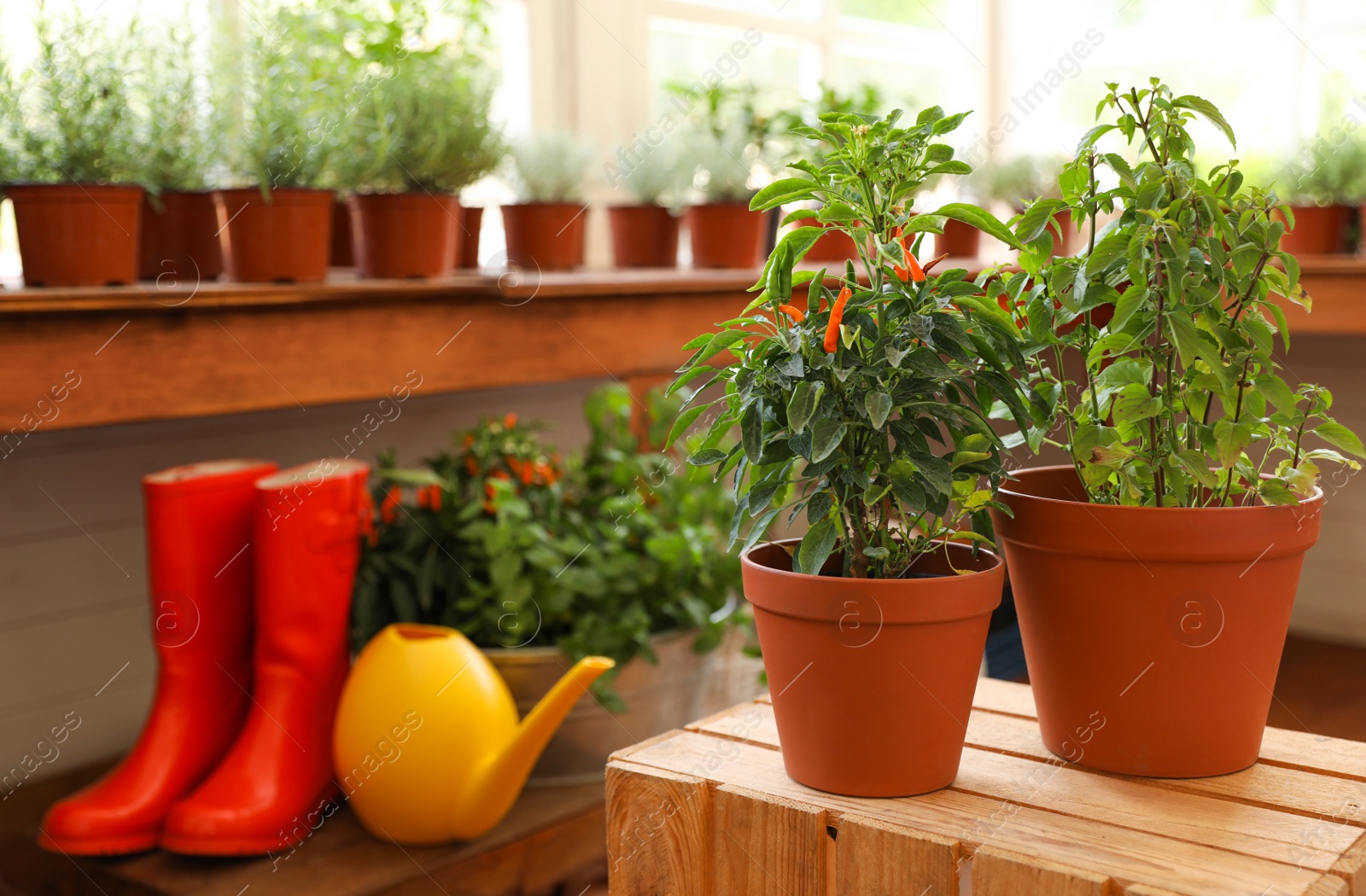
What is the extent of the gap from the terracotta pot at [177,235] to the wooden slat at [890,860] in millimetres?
1273

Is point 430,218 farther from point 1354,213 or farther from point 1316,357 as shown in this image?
point 1316,357

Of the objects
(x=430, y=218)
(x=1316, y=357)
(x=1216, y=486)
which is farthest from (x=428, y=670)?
(x=1316, y=357)

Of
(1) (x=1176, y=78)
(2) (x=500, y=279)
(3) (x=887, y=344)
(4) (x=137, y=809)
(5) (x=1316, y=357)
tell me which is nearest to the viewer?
(3) (x=887, y=344)

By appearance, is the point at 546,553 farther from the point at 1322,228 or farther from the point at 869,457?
the point at 1322,228

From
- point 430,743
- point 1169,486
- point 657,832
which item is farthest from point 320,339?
point 1169,486

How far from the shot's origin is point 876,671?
0.74 meters

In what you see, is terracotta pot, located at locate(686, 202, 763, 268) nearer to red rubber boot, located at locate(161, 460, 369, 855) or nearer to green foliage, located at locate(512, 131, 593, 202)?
green foliage, located at locate(512, 131, 593, 202)

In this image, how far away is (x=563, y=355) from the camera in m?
1.75

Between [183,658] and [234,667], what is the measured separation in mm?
76

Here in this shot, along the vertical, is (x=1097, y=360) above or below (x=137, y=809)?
above

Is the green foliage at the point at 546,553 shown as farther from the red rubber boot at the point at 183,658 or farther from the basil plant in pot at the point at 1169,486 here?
the basil plant in pot at the point at 1169,486

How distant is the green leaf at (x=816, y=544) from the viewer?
0.75m

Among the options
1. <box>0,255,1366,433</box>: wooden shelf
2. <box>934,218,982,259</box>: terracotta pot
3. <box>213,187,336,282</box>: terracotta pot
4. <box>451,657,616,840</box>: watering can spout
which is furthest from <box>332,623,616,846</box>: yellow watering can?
<box>934,218,982,259</box>: terracotta pot

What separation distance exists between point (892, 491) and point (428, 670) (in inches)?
35.2
